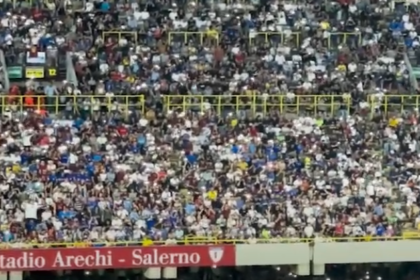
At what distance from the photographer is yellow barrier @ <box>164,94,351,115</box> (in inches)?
1085

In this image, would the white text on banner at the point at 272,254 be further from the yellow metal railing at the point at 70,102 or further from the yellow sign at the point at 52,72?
the yellow sign at the point at 52,72

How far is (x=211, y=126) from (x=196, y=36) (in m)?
3.77

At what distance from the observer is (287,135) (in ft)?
88.0

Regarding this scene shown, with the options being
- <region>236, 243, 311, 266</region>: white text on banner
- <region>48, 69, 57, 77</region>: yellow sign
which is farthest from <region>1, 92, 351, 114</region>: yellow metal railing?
<region>236, 243, 311, 266</region>: white text on banner

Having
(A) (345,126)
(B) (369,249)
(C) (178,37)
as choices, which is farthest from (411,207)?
(C) (178,37)

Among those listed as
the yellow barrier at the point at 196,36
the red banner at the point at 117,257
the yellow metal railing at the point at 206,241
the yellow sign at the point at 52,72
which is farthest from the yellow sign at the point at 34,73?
the red banner at the point at 117,257

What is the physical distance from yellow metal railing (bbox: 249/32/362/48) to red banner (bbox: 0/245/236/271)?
7.81 meters

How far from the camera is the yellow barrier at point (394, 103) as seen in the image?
28562 millimetres

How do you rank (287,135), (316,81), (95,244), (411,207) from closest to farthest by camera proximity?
1. (95,244)
2. (411,207)
3. (287,135)
4. (316,81)

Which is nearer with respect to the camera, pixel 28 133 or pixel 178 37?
pixel 28 133

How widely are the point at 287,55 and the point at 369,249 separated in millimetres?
6839

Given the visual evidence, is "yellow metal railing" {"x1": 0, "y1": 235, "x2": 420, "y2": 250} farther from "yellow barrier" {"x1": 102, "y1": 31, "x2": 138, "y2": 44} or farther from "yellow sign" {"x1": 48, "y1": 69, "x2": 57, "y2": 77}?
"yellow barrier" {"x1": 102, "y1": 31, "x2": 138, "y2": 44}

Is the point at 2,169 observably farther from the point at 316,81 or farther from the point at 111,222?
the point at 316,81

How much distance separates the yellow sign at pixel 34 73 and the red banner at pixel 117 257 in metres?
6.23
